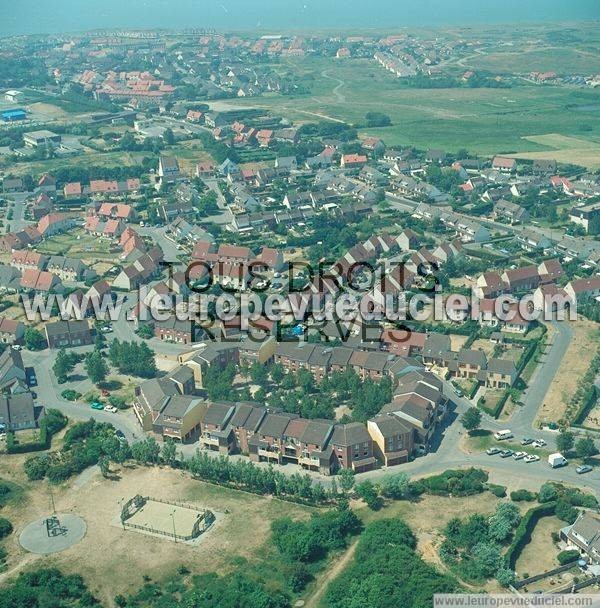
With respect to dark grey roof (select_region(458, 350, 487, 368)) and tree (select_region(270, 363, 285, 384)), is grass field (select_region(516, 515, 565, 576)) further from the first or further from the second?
tree (select_region(270, 363, 285, 384))

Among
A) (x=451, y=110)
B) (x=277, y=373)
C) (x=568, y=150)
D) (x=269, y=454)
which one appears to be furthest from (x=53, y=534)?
(x=451, y=110)

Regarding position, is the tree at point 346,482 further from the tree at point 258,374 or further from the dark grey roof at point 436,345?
the dark grey roof at point 436,345

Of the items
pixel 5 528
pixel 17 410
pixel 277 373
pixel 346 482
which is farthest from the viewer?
pixel 277 373

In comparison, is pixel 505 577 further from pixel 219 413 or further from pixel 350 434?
pixel 219 413

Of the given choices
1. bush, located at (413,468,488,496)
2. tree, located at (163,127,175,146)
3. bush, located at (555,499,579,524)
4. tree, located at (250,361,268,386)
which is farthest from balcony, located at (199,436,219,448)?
tree, located at (163,127,175,146)

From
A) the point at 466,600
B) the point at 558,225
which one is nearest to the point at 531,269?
the point at 558,225

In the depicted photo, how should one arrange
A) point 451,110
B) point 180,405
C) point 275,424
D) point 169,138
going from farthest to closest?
point 451,110
point 169,138
point 180,405
point 275,424
